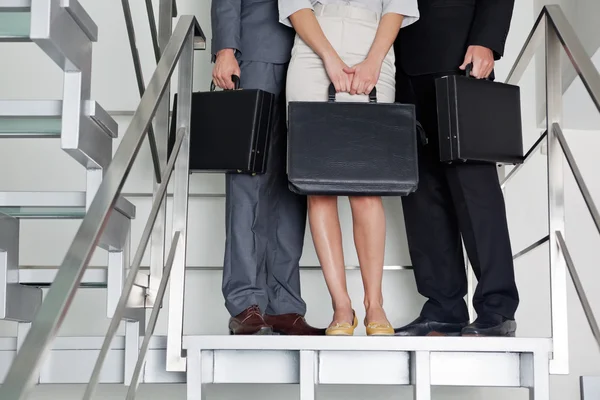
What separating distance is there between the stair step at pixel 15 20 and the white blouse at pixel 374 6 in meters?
0.73

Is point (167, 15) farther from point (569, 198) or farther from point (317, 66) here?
point (569, 198)

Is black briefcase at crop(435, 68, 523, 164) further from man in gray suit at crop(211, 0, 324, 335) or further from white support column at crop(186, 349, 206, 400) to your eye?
white support column at crop(186, 349, 206, 400)

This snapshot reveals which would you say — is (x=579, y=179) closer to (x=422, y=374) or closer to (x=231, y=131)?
(x=422, y=374)

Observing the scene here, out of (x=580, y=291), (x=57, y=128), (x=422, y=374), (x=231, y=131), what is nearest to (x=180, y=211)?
(x=231, y=131)

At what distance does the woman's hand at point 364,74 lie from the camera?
1.72 metres

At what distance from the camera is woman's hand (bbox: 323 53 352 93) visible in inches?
67.5

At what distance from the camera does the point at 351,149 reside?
163 cm

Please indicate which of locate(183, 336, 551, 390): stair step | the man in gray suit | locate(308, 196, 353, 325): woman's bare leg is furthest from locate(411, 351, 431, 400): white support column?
the man in gray suit

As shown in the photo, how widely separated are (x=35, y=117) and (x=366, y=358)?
772 millimetres

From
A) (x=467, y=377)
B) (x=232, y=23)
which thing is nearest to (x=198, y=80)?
(x=232, y=23)

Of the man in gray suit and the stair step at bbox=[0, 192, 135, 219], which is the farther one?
the man in gray suit

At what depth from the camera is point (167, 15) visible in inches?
79.3

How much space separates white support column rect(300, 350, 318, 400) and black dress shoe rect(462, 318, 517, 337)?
1.07 ft

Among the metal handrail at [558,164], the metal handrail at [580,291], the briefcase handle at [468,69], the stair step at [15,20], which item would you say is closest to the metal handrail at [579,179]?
the metal handrail at [558,164]
